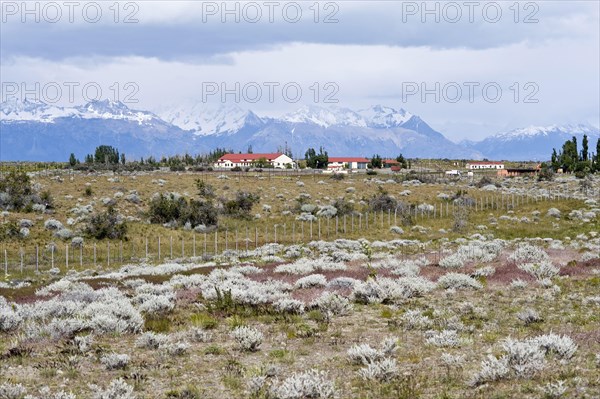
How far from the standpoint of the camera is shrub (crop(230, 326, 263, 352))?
13359mm

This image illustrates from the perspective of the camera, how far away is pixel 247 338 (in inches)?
531

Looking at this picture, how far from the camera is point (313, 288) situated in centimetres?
2097

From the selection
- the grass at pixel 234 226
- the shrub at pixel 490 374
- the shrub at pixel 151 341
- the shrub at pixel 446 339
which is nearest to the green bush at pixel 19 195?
the grass at pixel 234 226

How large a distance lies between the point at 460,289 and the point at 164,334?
10.7 meters

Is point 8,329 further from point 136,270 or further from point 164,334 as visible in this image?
point 136,270

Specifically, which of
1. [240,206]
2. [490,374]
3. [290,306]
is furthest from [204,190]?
[490,374]

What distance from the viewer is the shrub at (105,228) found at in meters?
50.3

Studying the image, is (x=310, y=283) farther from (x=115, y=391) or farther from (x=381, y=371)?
(x=115, y=391)

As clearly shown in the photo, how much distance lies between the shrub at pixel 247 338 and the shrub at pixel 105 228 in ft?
127

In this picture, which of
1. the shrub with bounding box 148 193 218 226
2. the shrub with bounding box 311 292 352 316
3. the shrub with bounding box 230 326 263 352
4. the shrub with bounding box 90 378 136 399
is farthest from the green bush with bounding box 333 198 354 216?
the shrub with bounding box 90 378 136 399

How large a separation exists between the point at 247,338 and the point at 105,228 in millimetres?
40114

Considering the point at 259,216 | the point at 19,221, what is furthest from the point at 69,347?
the point at 259,216

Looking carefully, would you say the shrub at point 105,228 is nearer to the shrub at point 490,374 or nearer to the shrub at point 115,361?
the shrub at point 115,361

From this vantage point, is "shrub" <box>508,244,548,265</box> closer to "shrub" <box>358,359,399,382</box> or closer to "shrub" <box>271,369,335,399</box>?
"shrub" <box>358,359,399,382</box>
